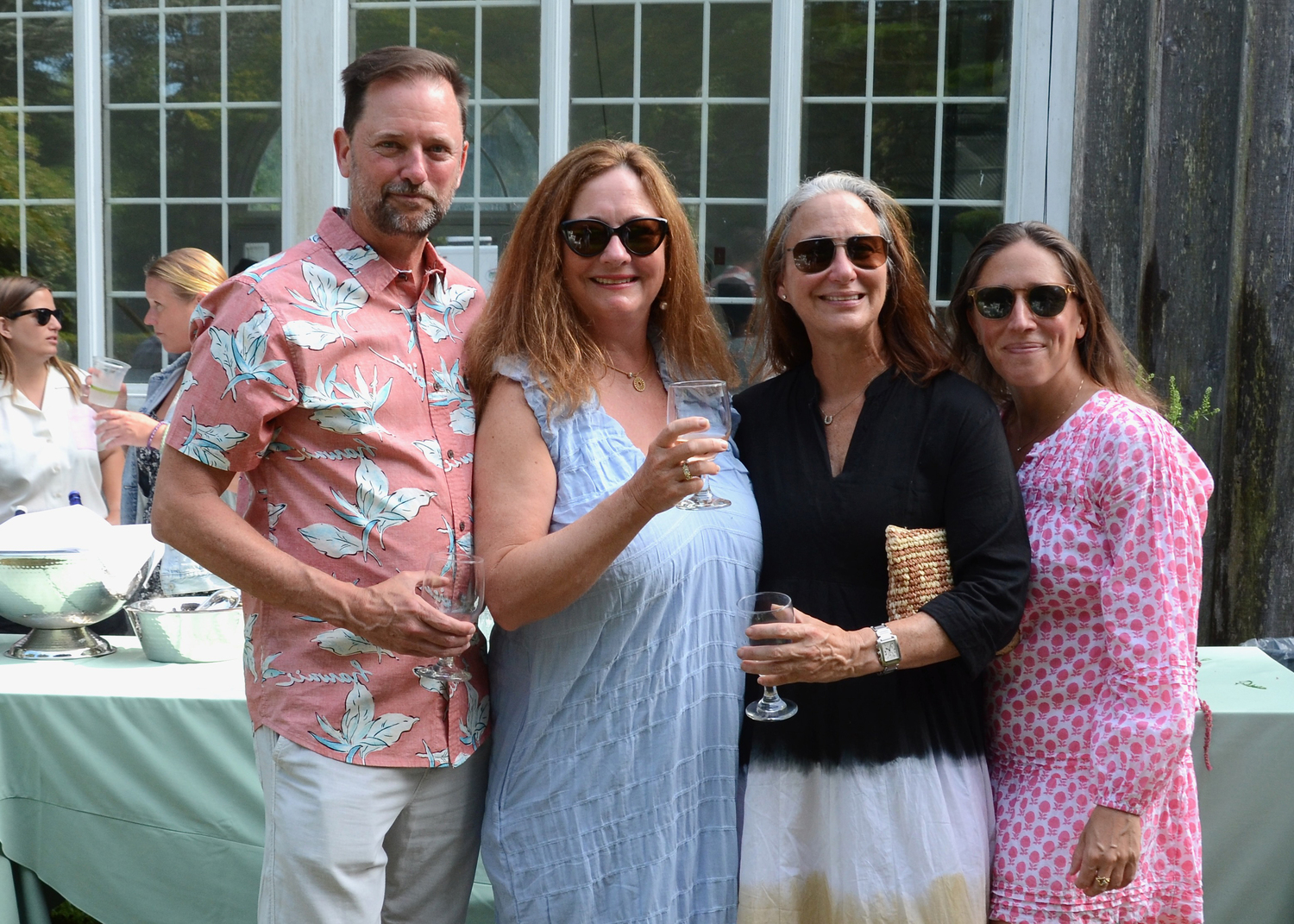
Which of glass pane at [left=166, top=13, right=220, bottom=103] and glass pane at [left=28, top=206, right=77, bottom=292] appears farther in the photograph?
glass pane at [left=28, top=206, right=77, bottom=292]

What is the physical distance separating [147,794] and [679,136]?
11.4ft

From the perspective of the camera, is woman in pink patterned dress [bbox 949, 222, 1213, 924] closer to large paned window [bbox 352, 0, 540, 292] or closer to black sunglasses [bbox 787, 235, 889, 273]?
black sunglasses [bbox 787, 235, 889, 273]

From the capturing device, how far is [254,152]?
17.3 ft

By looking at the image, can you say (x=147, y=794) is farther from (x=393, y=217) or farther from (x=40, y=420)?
(x=40, y=420)

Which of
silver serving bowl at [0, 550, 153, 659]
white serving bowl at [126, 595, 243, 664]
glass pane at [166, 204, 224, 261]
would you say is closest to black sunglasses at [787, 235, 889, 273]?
white serving bowl at [126, 595, 243, 664]

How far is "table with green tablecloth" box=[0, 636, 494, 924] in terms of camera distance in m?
2.65

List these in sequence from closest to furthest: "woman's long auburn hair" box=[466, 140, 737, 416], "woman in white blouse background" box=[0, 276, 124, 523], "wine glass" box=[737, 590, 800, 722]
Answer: "wine glass" box=[737, 590, 800, 722] → "woman's long auburn hair" box=[466, 140, 737, 416] → "woman in white blouse background" box=[0, 276, 124, 523]

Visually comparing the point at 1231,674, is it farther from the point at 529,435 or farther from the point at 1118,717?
the point at 529,435

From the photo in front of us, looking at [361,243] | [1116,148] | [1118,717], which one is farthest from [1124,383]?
[1116,148]

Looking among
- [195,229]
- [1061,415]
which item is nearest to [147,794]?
[1061,415]

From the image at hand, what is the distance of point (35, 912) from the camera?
2.83 meters

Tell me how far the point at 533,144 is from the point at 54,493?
8.15 feet

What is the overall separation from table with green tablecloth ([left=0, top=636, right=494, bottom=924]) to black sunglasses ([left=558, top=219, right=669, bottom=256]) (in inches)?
55.3

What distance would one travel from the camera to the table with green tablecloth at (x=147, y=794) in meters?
2.64
